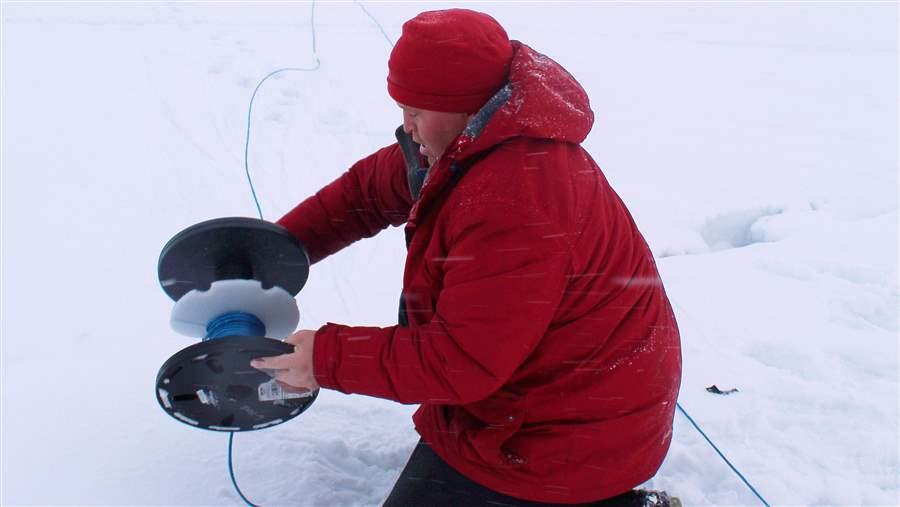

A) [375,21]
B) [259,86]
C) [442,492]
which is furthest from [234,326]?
[375,21]

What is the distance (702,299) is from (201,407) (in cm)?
254

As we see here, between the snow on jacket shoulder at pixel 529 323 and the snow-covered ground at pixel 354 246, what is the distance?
747 millimetres

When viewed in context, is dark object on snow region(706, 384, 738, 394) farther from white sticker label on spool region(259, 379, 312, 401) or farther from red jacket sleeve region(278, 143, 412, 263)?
white sticker label on spool region(259, 379, 312, 401)

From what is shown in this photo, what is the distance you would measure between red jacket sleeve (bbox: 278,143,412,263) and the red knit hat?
60cm

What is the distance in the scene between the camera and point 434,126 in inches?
68.2

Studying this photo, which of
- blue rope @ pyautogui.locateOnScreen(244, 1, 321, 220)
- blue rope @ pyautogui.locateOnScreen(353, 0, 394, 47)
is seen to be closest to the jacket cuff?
blue rope @ pyautogui.locateOnScreen(244, 1, 321, 220)

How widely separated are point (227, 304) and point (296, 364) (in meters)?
0.40

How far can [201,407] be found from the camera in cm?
187

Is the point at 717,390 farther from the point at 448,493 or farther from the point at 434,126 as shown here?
the point at 434,126

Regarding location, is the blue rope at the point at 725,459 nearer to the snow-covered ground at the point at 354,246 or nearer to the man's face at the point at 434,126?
the snow-covered ground at the point at 354,246

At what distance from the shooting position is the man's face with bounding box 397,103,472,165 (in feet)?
5.61

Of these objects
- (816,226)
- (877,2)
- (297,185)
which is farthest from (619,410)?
(877,2)

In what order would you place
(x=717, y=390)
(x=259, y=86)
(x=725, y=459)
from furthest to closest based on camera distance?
(x=259, y=86), (x=717, y=390), (x=725, y=459)

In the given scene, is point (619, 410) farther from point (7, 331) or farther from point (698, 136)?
point (698, 136)
